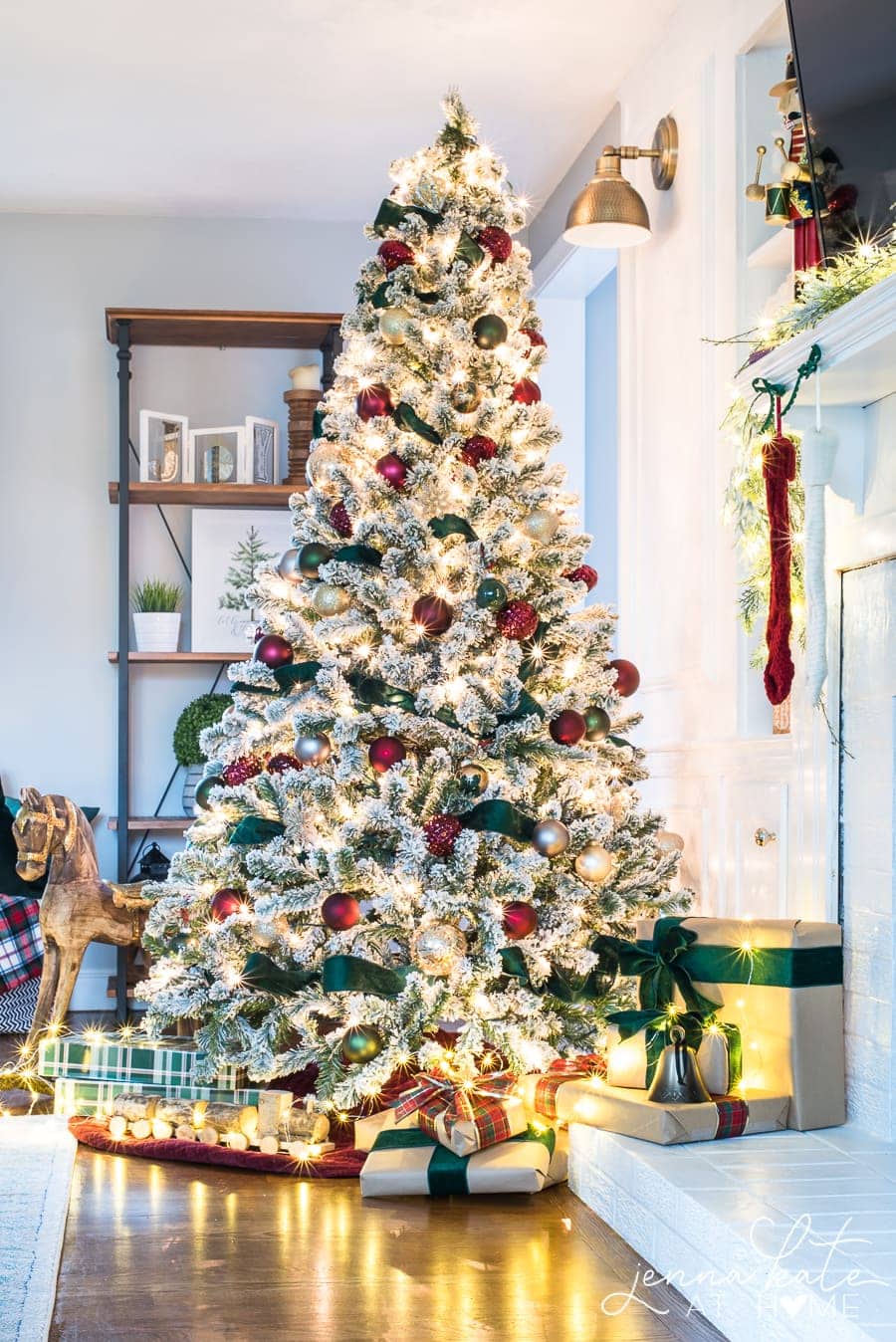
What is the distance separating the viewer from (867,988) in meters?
2.41

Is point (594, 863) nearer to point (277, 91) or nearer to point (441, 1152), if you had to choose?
point (441, 1152)

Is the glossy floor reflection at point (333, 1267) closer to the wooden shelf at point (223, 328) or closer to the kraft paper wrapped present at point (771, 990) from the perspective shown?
the kraft paper wrapped present at point (771, 990)

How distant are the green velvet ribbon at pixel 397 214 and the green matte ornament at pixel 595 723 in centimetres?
111

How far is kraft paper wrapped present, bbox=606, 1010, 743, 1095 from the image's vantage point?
2.36 meters

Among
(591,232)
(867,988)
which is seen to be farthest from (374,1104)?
(591,232)

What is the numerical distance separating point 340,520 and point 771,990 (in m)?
1.32

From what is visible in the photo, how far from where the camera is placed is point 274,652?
3045mm

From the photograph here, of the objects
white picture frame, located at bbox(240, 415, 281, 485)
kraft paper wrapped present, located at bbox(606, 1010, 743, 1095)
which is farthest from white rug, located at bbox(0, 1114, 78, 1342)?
white picture frame, located at bbox(240, 415, 281, 485)

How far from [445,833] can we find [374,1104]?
652mm

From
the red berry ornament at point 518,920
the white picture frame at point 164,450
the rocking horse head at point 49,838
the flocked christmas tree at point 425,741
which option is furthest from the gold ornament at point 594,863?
the white picture frame at point 164,450

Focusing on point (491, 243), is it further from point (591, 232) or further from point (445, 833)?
point (445, 833)

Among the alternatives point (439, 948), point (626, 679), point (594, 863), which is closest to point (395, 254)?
point (626, 679)

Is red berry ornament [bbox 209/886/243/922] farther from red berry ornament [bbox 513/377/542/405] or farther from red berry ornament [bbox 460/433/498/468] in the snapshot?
red berry ornament [bbox 513/377/542/405]

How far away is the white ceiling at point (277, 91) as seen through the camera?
3.62 metres
